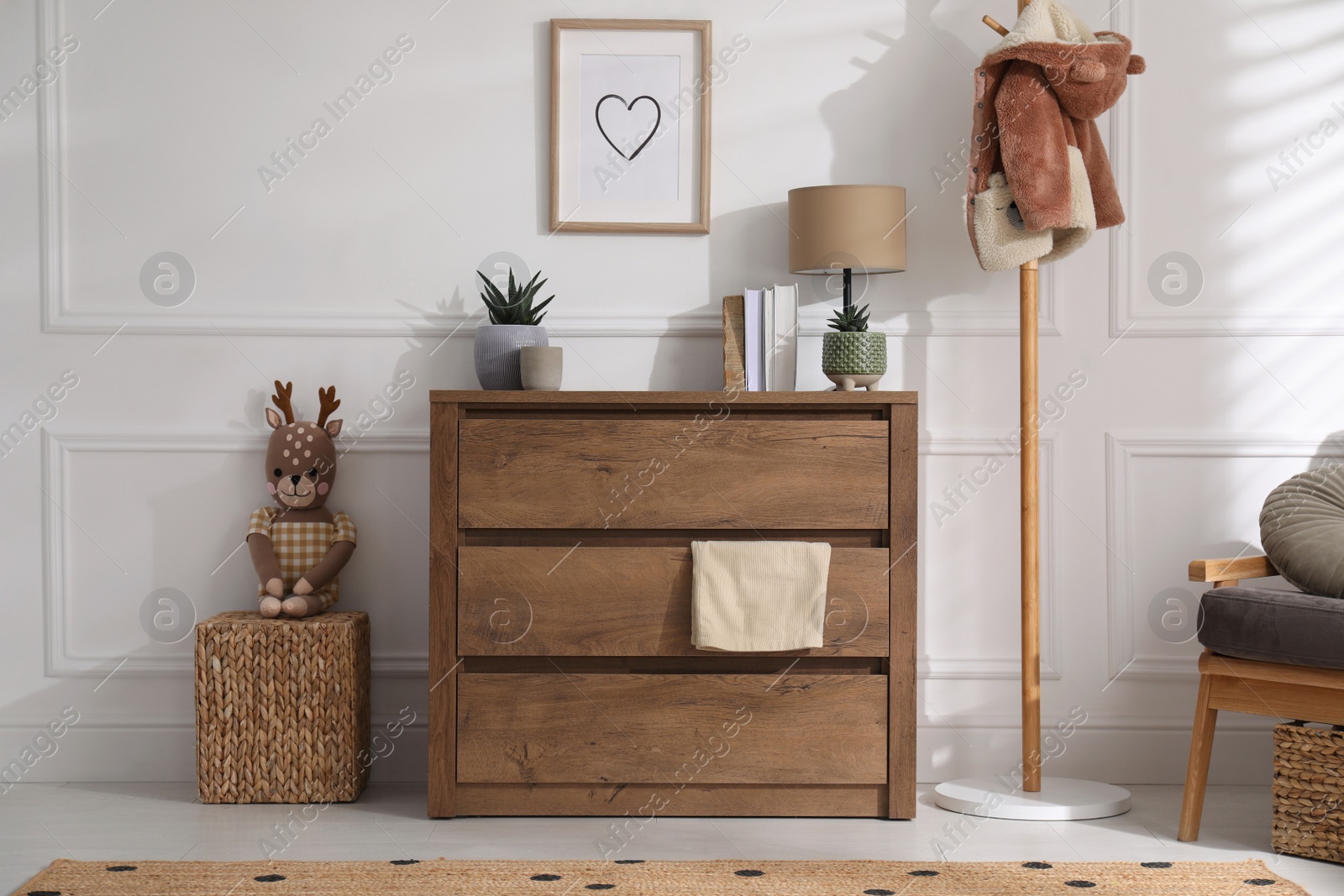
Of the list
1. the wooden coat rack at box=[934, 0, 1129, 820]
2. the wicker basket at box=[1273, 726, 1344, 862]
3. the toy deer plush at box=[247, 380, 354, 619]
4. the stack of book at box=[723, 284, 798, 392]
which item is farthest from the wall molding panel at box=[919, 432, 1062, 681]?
the toy deer plush at box=[247, 380, 354, 619]

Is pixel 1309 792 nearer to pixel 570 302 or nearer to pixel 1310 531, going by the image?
pixel 1310 531

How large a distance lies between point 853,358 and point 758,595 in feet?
1.98

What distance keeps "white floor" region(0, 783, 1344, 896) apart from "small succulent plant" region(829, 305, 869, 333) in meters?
1.13

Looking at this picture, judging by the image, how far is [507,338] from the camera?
241 centimetres

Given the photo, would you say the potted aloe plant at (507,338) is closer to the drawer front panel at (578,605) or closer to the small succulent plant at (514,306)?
the small succulent plant at (514,306)

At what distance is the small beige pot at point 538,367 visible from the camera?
2.35 metres

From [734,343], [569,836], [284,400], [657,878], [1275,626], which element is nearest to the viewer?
[657,878]

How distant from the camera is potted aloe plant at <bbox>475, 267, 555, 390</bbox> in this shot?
241 centimetres

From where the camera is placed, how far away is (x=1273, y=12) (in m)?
2.70

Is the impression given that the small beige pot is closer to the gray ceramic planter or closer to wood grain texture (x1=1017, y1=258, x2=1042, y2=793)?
the gray ceramic planter

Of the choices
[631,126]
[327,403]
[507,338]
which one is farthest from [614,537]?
[631,126]

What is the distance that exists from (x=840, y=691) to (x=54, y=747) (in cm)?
203

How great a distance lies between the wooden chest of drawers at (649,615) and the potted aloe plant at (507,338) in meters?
0.16

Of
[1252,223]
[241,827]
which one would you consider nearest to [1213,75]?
[1252,223]
